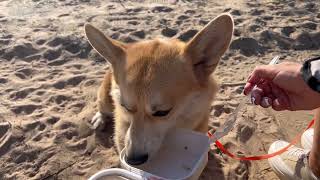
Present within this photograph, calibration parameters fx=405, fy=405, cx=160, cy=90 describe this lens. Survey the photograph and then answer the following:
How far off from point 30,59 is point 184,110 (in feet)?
10.4

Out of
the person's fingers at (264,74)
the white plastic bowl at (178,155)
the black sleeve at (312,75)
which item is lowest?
the white plastic bowl at (178,155)

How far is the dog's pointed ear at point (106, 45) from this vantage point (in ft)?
11.1

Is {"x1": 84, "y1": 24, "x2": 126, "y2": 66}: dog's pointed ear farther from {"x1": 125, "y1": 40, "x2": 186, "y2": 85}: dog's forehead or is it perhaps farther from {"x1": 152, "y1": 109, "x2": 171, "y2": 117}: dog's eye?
{"x1": 152, "y1": 109, "x2": 171, "y2": 117}: dog's eye

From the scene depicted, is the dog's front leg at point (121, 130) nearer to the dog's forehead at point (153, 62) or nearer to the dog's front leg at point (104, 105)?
the dog's forehead at point (153, 62)

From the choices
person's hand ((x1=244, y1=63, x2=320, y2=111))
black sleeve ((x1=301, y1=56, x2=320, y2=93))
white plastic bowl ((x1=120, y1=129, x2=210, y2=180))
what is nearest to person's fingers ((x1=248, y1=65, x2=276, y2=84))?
person's hand ((x1=244, y1=63, x2=320, y2=111))

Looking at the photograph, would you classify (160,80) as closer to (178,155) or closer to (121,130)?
(178,155)

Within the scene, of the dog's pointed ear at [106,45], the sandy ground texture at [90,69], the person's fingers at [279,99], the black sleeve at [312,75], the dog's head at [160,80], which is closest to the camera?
the black sleeve at [312,75]

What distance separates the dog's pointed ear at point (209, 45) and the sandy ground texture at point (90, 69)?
1.03m

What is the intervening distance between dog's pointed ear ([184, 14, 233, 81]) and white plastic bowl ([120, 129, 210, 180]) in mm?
593

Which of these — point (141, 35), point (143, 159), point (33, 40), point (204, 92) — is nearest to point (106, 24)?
point (141, 35)

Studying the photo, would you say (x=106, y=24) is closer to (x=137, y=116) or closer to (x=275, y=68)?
(x=137, y=116)

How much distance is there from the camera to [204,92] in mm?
3354

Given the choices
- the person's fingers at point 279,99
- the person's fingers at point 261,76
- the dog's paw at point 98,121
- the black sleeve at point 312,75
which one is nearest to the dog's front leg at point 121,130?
the dog's paw at point 98,121

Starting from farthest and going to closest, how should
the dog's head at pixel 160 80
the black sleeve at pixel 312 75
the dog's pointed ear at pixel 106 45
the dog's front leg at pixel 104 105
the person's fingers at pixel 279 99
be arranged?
the dog's front leg at pixel 104 105 → the dog's pointed ear at pixel 106 45 → the dog's head at pixel 160 80 → the person's fingers at pixel 279 99 → the black sleeve at pixel 312 75
